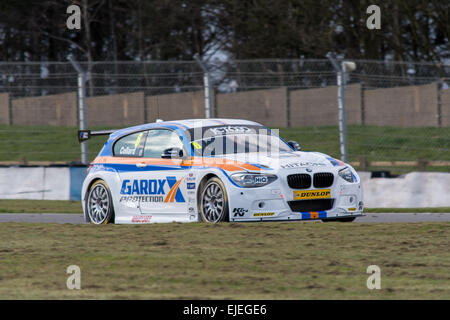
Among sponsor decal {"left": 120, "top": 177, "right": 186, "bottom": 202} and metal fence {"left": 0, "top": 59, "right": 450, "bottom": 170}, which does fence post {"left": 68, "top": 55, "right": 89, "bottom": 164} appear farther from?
sponsor decal {"left": 120, "top": 177, "right": 186, "bottom": 202}

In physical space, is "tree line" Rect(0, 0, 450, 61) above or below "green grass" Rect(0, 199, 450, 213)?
above

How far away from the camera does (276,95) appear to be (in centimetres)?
2252

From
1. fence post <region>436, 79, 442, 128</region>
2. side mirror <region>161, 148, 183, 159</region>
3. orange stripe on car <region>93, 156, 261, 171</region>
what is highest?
fence post <region>436, 79, 442, 128</region>

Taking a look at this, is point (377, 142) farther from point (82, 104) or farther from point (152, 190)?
point (152, 190)

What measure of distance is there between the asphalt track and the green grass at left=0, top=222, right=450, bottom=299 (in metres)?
2.05

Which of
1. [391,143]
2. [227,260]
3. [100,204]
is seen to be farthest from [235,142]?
[391,143]

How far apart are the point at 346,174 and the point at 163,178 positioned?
2.36 m

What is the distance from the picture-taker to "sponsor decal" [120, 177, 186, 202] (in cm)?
1158

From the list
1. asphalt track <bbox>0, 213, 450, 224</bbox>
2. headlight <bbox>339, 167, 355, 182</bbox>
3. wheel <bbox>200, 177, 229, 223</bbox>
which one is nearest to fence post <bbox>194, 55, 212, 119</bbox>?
asphalt track <bbox>0, 213, 450, 224</bbox>

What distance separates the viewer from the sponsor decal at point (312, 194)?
428 inches

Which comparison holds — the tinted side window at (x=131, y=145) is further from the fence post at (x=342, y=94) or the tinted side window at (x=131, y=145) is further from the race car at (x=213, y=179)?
the fence post at (x=342, y=94)

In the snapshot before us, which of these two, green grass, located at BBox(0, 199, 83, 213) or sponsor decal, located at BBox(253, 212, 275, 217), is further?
green grass, located at BBox(0, 199, 83, 213)
